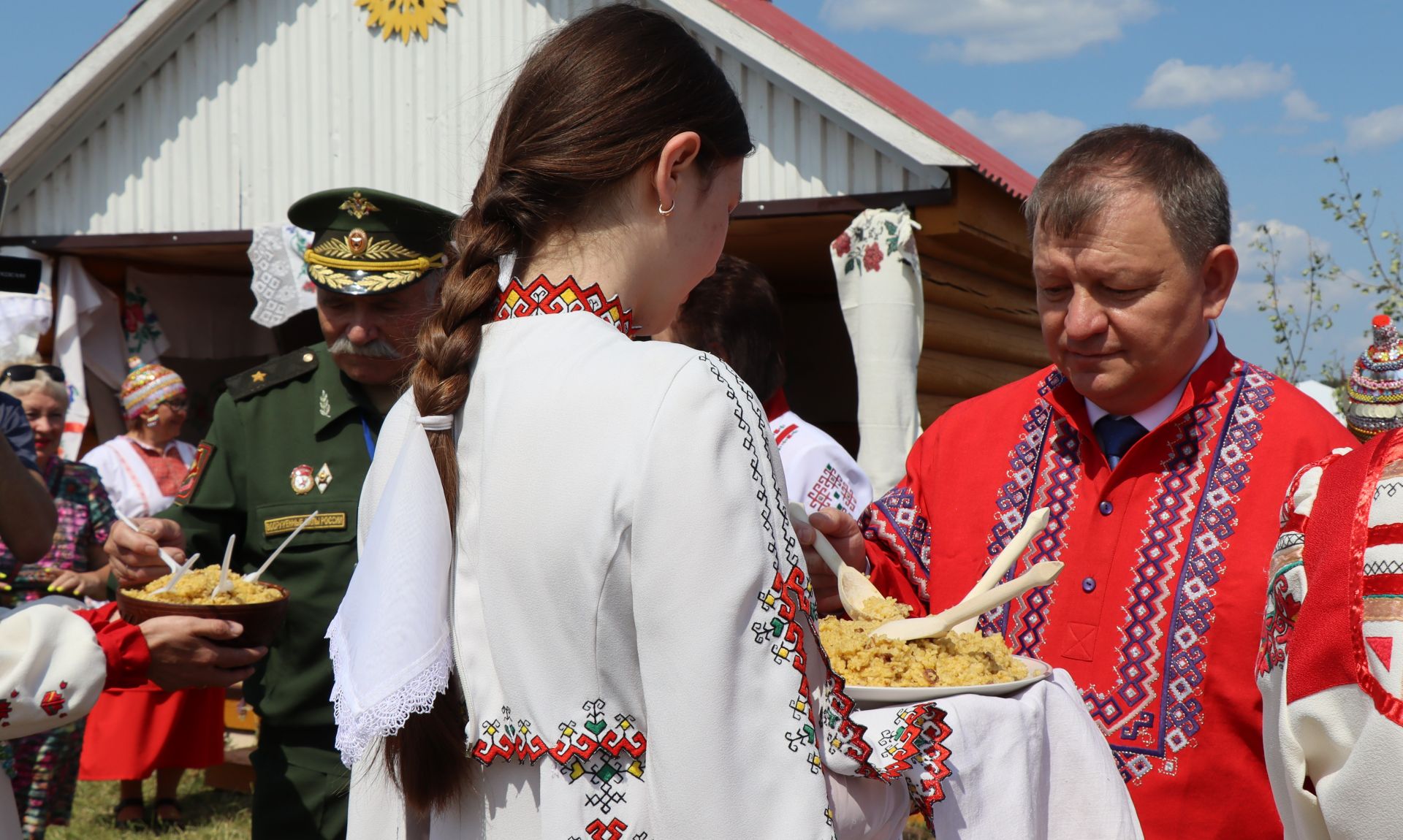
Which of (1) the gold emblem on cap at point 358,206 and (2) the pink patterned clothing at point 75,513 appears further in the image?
(2) the pink patterned clothing at point 75,513

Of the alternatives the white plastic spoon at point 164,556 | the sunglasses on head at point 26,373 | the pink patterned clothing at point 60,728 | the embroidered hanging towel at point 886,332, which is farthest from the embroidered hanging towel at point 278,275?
the white plastic spoon at point 164,556

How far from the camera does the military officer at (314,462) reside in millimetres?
3059

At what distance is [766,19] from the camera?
7.71 m

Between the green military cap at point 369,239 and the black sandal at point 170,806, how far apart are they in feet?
13.4

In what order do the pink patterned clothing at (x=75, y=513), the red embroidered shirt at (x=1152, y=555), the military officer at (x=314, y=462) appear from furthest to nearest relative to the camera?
the pink patterned clothing at (x=75, y=513) → the military officer at (x=314, y=462) → the red embroidered shirt at (x=1152, y=555)

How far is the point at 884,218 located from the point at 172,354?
595cm

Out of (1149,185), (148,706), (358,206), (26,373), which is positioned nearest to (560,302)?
(1149,185)

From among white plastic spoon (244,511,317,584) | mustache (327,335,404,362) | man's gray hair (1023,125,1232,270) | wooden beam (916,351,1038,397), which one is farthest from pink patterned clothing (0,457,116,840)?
wooden beam (916,351,1038,397)

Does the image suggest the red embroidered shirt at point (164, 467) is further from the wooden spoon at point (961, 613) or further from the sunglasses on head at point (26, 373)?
the wooden spoon at point (961, 613)

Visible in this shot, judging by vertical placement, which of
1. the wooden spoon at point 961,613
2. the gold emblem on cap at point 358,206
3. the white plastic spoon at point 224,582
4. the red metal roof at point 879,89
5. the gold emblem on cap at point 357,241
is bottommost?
the wooden spoon at point 961,613

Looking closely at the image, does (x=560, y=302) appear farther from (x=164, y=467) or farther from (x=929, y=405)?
(x=164, y=467)

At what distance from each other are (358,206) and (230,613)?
4.54ft

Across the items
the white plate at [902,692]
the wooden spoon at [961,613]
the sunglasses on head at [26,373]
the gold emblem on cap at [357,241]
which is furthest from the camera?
the sunglasses on head at [26,373]

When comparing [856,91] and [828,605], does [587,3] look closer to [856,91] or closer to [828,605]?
[856,91]
